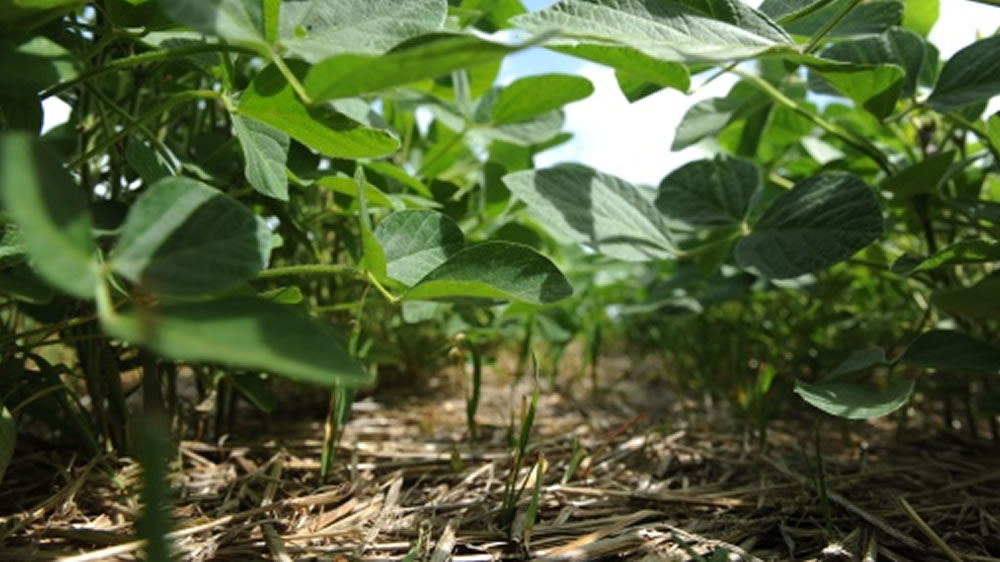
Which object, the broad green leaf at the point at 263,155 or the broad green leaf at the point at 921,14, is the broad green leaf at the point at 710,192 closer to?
the broad green leaf at the point at 921,14

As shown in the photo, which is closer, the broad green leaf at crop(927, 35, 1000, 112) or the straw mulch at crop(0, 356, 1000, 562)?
the straw mulch at crop(0, 356, 1000, 562)

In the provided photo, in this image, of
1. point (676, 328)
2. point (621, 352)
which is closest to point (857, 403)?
point (676, 328)

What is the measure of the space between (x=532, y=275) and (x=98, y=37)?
0.44 metres

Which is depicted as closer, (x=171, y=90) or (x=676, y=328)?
(x=171, y=90)

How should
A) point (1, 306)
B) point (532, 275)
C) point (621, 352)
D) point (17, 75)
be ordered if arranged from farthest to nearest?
point (621, 352) → point (1, 306) → point (532, 275) → point (17, 75)

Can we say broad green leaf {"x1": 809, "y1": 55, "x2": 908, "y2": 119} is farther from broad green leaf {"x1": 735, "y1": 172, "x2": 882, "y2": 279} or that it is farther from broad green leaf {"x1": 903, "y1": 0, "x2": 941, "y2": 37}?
broad green leaf {"x1": 903, "y1": 0, "x2": 941, "y2": 37}

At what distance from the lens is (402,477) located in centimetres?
88

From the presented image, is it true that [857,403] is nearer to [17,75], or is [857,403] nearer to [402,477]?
[402,477]

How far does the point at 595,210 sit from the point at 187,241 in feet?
1.76

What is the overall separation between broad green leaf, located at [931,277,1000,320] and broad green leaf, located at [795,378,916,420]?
9 cm

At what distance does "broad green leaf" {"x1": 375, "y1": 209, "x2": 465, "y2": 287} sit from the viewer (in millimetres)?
701

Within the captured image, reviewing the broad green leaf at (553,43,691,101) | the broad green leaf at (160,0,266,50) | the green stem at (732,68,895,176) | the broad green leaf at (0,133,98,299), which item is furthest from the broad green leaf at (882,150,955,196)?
the broad green leaf at (0,133,98,299)

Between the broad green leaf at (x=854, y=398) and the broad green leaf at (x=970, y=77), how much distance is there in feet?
0.93

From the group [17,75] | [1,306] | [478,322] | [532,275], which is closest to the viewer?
→ [17,75]
